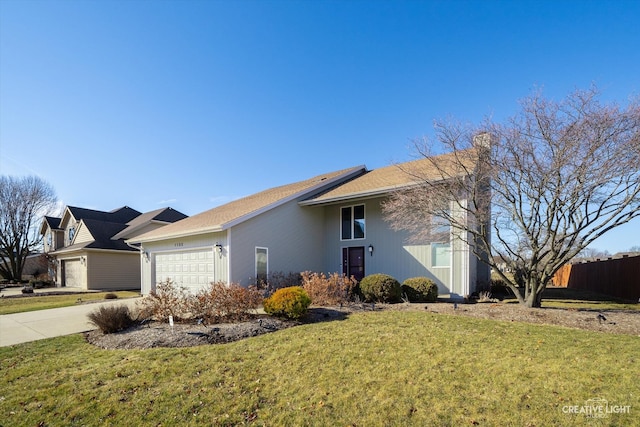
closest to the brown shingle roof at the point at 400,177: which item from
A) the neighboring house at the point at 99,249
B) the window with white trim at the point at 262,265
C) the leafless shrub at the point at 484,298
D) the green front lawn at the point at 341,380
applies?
the window with white trim at the point at 262,265

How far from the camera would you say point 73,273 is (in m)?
24.4

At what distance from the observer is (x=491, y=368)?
462 centimetres

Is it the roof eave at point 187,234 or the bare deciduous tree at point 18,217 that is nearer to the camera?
the roof eave at point 187,234

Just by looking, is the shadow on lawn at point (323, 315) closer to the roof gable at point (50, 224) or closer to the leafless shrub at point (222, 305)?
the leafless shrub at point (222, 305)

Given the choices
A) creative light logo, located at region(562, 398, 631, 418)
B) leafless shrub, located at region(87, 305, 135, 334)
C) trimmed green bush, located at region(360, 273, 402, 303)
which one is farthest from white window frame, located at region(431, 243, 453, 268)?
leafless shrub, located at region(87, 305, 135, 334)

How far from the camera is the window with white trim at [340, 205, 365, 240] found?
14266 mm

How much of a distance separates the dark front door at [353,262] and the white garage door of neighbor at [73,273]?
19.7 m

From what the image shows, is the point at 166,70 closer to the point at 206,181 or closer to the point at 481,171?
the point at 206,181

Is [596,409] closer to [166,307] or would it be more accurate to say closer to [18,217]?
[166,307]

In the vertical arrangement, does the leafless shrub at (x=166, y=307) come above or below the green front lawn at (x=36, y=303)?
above

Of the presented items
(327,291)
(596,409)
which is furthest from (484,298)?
(596,409)

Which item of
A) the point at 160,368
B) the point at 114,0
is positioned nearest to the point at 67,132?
the point at 114,0

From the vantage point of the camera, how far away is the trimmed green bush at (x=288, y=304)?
7.80 meters

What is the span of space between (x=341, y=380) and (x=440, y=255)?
8.64 m
